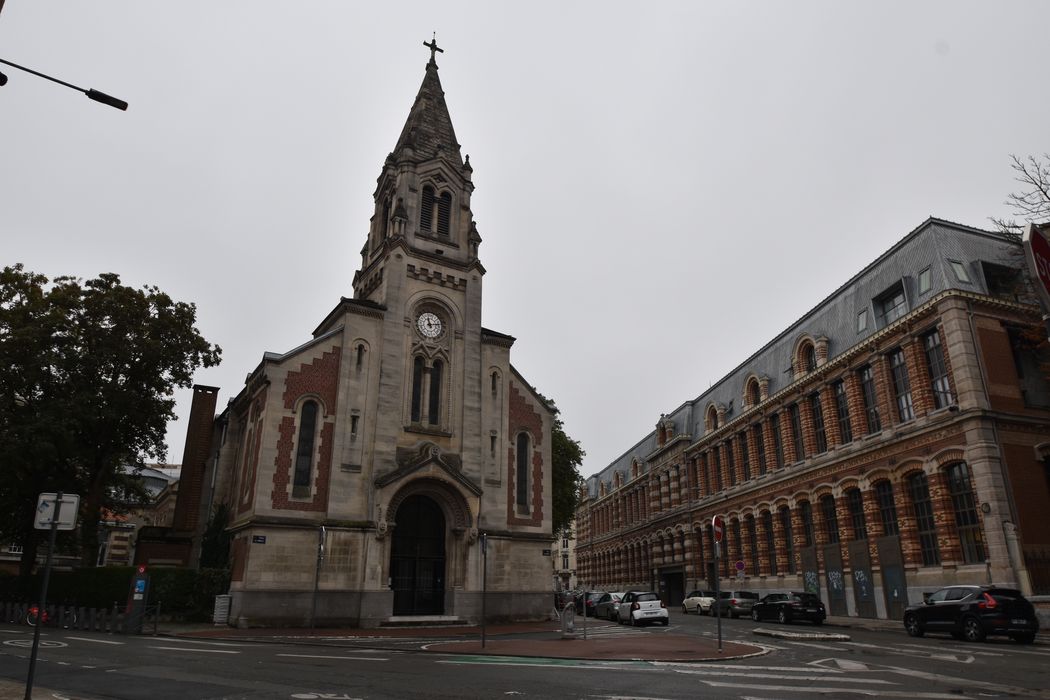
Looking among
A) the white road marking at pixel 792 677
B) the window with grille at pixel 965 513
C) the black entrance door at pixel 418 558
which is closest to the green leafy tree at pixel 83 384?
the black entrance door at pixel 418 558

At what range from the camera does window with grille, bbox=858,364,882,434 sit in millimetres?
32531

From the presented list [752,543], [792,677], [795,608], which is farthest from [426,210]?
[752,543]

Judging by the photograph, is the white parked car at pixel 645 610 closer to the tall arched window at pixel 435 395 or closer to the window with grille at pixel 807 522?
the window with grille at pixel 807 522

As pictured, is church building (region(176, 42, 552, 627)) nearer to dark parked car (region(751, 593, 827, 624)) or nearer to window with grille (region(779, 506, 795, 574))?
dark parked car (region(751, 593, 827, 624))

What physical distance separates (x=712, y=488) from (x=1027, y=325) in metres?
24.6

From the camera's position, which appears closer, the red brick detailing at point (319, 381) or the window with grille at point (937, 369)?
the red brick detailing at point (319, 381)

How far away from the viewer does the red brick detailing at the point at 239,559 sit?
1004 inches

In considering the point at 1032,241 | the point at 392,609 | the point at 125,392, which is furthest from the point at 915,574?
the point at 125,392

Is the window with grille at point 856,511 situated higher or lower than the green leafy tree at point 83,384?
lower

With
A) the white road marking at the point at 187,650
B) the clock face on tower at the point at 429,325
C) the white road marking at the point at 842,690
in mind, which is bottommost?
the white road marking at the point at 187,650

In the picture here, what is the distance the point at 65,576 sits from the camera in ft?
101

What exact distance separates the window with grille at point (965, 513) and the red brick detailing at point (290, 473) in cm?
2514

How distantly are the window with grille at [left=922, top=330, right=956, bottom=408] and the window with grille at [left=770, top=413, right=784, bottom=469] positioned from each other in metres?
12.0

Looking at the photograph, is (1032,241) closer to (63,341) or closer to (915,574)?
(915,574)
